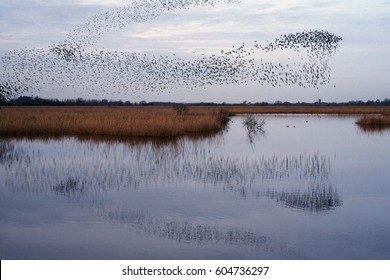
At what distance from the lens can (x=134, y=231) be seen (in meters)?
6.98

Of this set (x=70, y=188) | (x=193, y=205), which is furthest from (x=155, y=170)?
(x=193, y=205)

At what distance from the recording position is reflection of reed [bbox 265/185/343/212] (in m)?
8.45

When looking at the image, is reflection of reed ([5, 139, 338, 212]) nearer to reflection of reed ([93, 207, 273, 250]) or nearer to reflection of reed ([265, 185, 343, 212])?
reflection of reed ([265, 185, 343, 212])

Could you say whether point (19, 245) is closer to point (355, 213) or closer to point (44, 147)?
point (355, 213)

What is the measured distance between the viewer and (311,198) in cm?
900

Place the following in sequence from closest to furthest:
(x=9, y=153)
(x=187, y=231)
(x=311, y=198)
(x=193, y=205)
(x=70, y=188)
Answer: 1. (x=187, y=231)
2. (x=193, y=205)
3. (x=311, y=198)
4. (x=70, y=188)
5. (x=9, y=153)

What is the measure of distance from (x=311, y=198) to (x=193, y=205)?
2.06m

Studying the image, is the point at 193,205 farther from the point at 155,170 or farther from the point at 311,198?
the point at 155,170

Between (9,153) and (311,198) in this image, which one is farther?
(9,153)

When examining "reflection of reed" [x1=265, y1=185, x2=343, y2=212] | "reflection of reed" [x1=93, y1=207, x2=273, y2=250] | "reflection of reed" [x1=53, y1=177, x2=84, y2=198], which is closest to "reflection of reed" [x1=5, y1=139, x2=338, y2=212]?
"reflection of reed" [x1=53, y1=177, x2=84, y2=198]

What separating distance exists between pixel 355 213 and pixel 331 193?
1.48 metres

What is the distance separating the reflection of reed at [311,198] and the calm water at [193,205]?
0.06 ft

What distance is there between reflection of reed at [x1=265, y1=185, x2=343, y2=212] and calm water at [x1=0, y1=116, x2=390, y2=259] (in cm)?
2

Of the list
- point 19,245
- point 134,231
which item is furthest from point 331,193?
point 19,245
